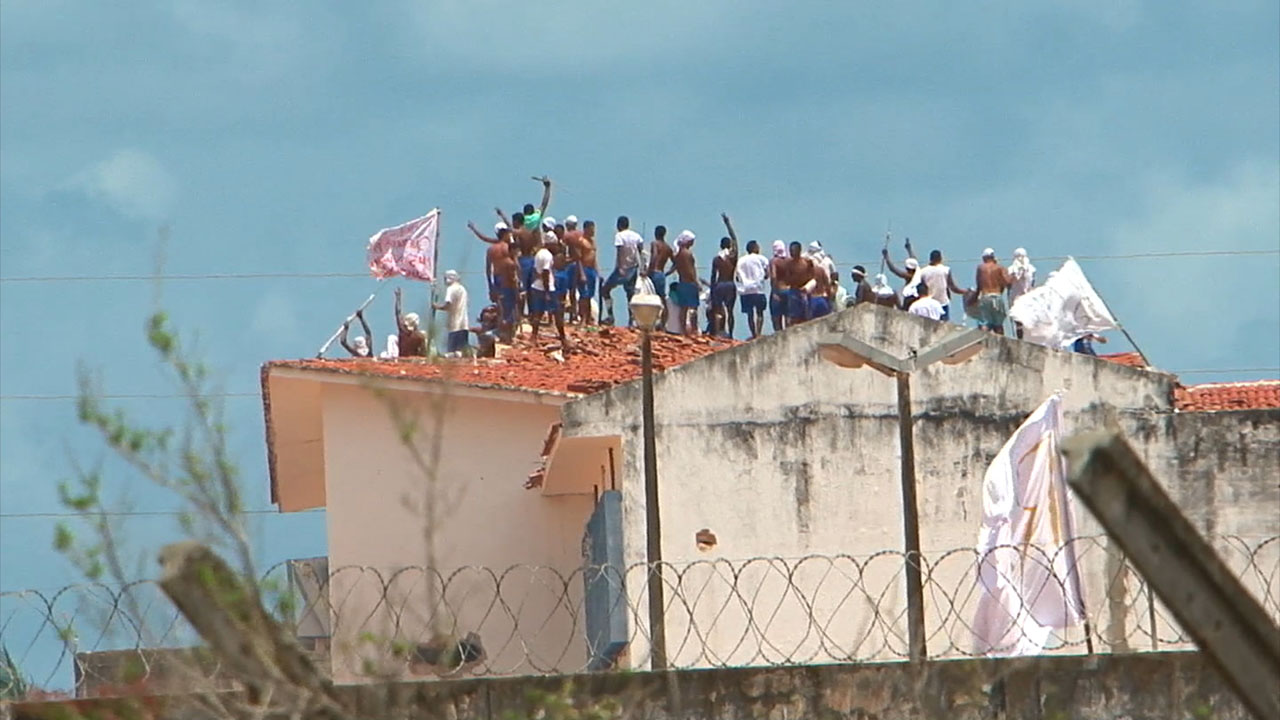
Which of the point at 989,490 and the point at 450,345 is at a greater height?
the point at 450,345

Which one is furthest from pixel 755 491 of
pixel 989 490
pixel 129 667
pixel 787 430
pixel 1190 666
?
pixel 129 667

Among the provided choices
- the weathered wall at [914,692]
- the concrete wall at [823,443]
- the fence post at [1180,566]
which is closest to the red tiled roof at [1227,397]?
the concrete wall at [823,443]

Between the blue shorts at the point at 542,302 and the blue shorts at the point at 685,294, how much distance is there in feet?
5.17

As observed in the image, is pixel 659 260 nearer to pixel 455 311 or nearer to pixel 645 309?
pixel 455 311

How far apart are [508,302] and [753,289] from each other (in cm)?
255

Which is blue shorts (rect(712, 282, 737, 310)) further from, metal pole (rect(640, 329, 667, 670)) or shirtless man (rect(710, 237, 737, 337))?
metal pole (rect(640, 329, 667, 670))

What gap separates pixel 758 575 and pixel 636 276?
6741 mm

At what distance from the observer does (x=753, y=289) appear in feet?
91.5

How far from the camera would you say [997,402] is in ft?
71.9

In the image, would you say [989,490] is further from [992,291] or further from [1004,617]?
[992,291]

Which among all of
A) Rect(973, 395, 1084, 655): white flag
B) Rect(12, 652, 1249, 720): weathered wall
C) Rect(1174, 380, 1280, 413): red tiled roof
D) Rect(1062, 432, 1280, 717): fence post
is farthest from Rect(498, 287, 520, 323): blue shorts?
Rect(1062, 432, 1280, 717): fence post

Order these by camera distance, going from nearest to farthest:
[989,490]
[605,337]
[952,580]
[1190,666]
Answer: [1190,666], [989,490], [952,580], [605,337]

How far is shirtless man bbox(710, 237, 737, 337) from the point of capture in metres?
28.0

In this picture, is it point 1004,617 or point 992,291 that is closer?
point 1004,617
